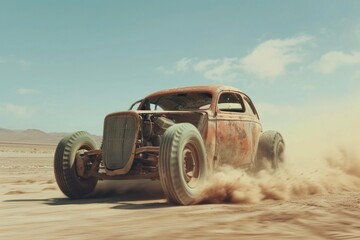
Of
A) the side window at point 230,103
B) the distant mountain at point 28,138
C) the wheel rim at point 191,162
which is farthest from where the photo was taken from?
the distant mountain at point 28,138

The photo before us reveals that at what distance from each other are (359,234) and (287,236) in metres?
0.59

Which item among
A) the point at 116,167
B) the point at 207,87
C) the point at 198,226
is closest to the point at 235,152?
the point at 207,87

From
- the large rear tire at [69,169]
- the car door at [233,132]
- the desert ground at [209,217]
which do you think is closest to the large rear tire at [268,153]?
the car door at [233,132]

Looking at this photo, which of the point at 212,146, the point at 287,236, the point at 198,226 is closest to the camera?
the point at 287,236

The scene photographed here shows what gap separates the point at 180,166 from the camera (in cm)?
571

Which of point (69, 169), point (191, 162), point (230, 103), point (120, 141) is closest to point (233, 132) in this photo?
point (230, 103)

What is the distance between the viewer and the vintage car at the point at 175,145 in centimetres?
580

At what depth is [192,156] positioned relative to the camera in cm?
630

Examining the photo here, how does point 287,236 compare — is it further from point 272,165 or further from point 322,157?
point 322,157

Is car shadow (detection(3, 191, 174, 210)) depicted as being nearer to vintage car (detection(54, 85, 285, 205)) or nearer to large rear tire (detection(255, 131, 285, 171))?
vintage car (detection(54, 85, 285, 205))

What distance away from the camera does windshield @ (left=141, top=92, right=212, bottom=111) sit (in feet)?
26.1

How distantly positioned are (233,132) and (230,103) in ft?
3.18

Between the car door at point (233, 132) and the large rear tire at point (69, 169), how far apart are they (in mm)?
2280

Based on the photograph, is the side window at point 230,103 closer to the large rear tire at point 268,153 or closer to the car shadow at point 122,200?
the large rear tire at point 268,153
